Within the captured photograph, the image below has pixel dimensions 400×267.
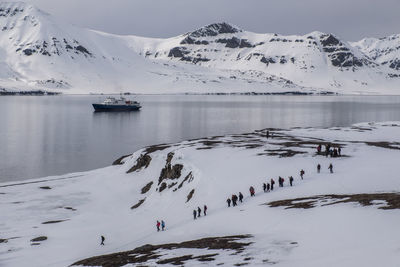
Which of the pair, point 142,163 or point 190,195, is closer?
point 190,195

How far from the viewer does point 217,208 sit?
46.5 m

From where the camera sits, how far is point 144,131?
134 metres

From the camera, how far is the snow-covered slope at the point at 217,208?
2833 cm

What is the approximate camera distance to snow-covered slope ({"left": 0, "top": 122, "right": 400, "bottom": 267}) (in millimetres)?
28328

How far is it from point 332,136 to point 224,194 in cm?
4602

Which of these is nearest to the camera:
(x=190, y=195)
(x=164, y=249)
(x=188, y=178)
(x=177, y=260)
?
(x=177, y=260)

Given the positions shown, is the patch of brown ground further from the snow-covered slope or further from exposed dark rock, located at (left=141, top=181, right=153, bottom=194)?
exposed dark rock, located at (left=141, top=181, right=153, bottom=194)

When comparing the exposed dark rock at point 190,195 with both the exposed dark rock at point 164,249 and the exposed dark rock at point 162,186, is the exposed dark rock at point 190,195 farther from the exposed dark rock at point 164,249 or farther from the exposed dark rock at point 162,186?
the exposed dark rock at point 164,249

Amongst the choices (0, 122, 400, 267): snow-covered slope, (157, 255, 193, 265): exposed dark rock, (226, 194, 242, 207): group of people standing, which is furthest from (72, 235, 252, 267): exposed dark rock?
(226, 194, 242, 207): group of people standing

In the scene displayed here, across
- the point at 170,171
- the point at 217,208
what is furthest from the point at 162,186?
the point at 217,208

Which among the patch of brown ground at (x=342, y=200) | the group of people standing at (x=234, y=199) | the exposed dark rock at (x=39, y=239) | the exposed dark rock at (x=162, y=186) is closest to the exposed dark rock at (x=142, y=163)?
the exposed dark rock at (x=162, y=186)

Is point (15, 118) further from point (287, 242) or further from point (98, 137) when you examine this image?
point (287, 242)

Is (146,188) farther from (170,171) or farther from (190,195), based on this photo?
(190,195)

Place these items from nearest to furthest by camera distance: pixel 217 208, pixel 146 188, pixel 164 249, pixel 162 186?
pixel 164 249 → pixel 217 208 → pixel 162 186 → pixel 146 188
